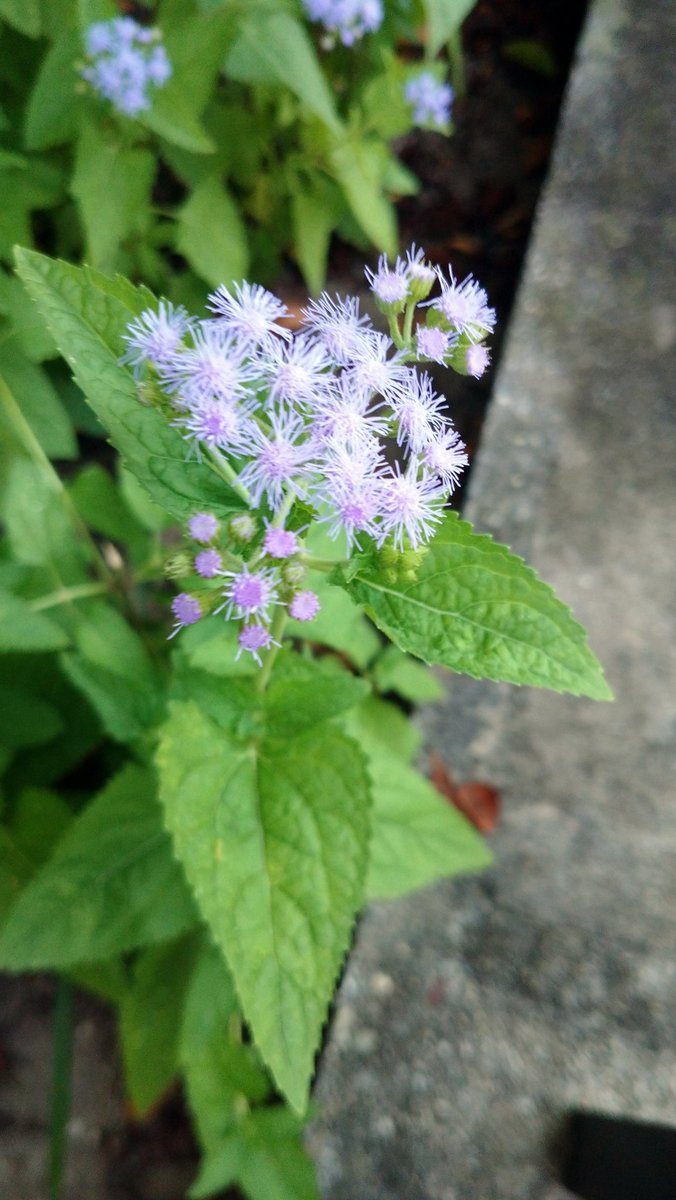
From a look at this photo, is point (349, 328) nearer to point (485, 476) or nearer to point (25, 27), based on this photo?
point (25, 27)

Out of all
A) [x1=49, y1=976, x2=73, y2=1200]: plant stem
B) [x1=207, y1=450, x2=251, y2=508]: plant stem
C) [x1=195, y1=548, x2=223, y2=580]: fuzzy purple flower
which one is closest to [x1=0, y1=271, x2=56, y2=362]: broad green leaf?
[x1=207, y1=450, x2=251, y2=508]: plant stem

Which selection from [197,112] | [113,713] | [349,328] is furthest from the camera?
[197,112]

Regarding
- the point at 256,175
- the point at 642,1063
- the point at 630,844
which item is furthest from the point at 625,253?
the point at 642,1063

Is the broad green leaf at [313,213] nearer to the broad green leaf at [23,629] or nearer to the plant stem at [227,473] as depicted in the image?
the broad green leaf at [23,629]

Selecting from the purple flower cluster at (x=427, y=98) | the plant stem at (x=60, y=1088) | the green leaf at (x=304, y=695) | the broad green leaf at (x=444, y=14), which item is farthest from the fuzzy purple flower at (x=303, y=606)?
the purple flower cluster at (x=427, y=98)

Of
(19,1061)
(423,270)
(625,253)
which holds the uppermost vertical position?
(625,253)

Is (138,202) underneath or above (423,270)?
above

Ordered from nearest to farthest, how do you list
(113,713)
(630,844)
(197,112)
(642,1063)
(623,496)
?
(113,713) < (197,112) < (642,1063) < (630,844) < (623,496)

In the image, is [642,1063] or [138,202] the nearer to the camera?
[138,202]

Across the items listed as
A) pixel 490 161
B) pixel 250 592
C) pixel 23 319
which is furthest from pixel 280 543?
pixel 490 161
